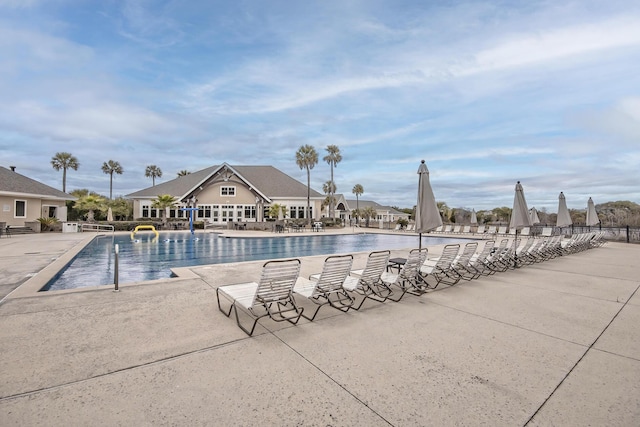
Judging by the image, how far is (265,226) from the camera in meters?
32.8

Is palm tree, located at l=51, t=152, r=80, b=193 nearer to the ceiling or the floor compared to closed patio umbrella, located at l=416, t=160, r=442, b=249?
nearer to the ceiling

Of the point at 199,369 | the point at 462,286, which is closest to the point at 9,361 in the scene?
the point at 199,369

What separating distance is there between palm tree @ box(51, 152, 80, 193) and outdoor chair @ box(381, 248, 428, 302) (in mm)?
63419

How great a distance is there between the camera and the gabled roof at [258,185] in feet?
124

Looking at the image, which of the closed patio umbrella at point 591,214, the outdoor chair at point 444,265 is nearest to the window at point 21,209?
the outdoor chair at point 444,265

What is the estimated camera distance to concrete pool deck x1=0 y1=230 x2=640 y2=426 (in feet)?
8.34

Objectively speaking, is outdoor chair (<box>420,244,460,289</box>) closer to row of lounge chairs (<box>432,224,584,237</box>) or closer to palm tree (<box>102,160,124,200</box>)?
row of lounge chairs (<box>432,224,584,237</box>)

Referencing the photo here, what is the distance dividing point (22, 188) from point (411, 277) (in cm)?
3254

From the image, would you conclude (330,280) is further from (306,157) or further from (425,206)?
(306,157)

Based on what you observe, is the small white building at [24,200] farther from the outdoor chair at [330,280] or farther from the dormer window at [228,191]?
the outdoor chair at [330,280]

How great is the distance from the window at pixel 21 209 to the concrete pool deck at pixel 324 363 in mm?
26863

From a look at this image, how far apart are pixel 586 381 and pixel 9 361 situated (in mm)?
6071

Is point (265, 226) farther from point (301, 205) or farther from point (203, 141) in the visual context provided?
point (203, 141)

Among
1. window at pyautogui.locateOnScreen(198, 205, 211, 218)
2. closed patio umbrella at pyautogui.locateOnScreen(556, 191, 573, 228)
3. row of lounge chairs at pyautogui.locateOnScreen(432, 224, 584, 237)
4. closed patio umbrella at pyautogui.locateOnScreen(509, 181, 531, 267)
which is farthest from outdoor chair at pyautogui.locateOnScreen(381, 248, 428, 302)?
window at pyautogui.locateOnScreen(198, 205, 211, 218)
